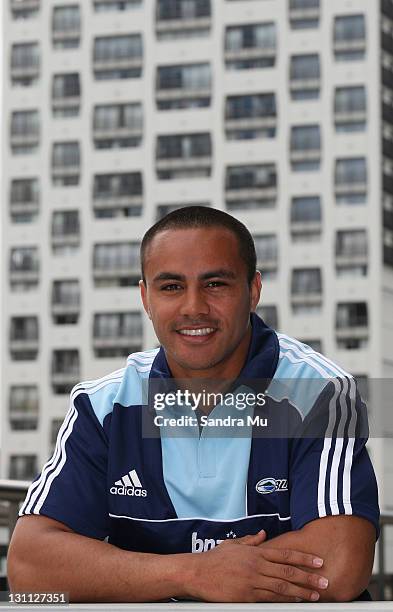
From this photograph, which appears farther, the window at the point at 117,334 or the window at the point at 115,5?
the window at the point at 115,5

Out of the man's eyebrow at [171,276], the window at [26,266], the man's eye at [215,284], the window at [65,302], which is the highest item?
the man's eyebrow at [171,276]

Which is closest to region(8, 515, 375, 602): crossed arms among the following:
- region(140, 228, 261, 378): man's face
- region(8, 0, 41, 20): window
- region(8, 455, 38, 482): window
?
region(140, 228, 261, 378): man's face

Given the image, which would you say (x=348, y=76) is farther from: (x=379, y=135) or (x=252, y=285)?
(x=252, y=285)

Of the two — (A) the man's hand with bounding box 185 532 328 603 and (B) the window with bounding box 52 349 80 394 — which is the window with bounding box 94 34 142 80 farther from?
(A) the man's hand with bounding box 185 532 328 603

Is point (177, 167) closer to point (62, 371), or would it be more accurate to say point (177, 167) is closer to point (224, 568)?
point (62, 371)

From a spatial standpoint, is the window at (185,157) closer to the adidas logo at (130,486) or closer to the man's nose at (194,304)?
the man's nose at (194,304)

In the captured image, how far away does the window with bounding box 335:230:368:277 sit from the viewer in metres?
40.8

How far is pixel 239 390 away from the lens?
2379 mm

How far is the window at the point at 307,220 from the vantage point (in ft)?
135

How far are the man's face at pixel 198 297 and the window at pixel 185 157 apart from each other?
132ft

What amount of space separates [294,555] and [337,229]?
129ft

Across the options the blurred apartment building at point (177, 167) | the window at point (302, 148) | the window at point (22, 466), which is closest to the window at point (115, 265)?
the blurred apartment building at point (177, 167)

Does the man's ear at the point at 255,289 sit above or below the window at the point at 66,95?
below

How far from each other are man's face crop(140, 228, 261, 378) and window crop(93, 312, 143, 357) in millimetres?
39615
